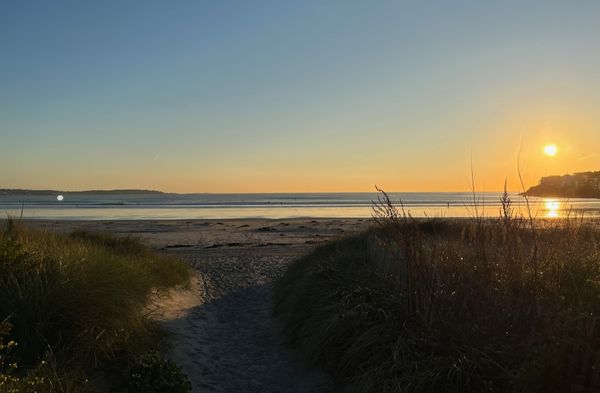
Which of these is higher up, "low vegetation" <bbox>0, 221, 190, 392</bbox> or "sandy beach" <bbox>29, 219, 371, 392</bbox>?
"low vegetation" <bbox>0, 221, 190, 392</bbox>

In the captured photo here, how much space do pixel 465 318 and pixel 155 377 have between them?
3.07 m

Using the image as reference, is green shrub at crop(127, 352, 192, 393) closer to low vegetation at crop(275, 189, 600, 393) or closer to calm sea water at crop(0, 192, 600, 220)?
low vegetation at crop(275, 189, 600, 393)

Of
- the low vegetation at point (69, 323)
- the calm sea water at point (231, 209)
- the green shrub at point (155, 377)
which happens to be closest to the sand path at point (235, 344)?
the low vegetation at point (69, 323)

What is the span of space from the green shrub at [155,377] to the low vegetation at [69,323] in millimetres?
26

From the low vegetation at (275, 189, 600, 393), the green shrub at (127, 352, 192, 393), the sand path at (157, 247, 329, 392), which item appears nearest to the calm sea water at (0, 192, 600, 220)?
the low vegetation at (275, 189, 600, 393)

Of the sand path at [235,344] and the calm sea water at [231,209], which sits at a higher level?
the calm sea water at [231,209]

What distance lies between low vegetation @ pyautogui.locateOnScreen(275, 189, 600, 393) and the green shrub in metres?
1.73

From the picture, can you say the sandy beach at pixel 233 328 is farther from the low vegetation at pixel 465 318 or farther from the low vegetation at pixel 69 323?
the low vegetation at pixel 69 323

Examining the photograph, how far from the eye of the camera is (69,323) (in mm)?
6035

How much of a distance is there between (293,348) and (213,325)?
2.18 m

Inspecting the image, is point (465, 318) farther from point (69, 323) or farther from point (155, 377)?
point (69, 323)

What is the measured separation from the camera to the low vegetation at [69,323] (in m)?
5.43

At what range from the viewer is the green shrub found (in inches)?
208

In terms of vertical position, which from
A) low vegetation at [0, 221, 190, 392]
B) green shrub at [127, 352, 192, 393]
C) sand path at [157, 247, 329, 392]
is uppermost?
low vegetation at [0, 221, 190, 392]
